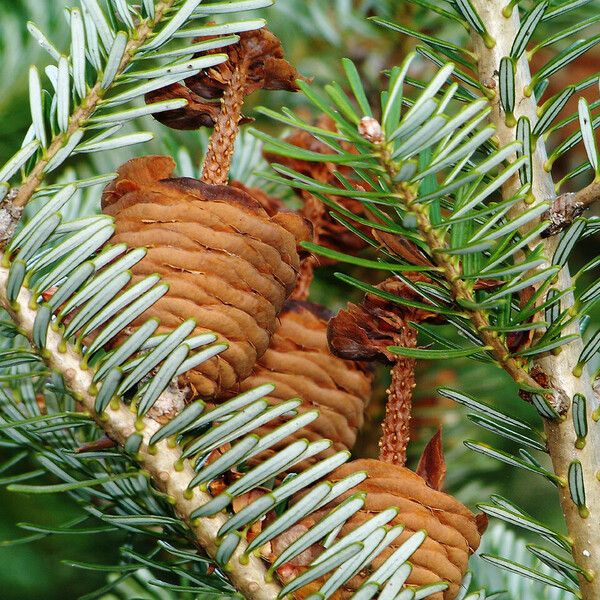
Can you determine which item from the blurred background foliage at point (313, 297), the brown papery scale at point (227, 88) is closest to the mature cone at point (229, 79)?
the brown papery scale at point (227, 88)

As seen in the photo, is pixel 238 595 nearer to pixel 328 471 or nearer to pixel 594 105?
pixel 328 471

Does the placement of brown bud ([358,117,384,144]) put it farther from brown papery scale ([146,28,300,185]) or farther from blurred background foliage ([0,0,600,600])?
blurred background foliage ([0,0,600,600])

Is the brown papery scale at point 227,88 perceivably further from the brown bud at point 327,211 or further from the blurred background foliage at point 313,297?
the blurred background foliage at point 313,297

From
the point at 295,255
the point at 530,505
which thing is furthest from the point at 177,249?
the point at 530,505

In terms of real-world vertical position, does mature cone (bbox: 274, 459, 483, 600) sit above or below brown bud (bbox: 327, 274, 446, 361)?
→ below

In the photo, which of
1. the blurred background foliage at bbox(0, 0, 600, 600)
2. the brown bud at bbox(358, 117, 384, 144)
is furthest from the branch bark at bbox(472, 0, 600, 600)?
the blurred background foliage at bbox(0, 0, 600, 600)

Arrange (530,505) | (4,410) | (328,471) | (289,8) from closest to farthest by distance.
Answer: (328,471) < (4,410) < (289,8) < (530,505)

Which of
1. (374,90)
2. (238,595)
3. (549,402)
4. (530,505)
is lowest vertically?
(238,595)
